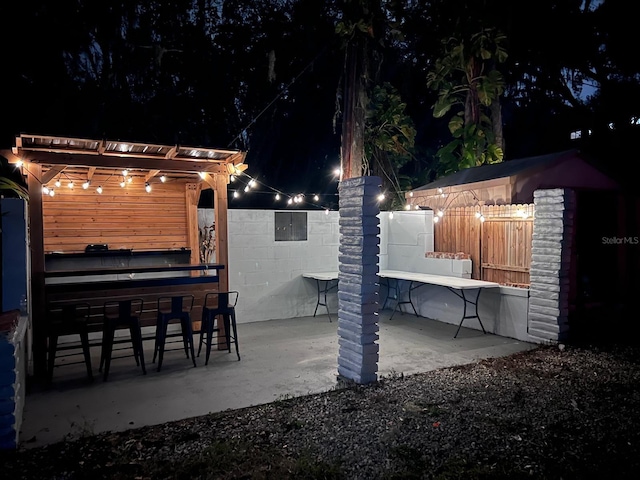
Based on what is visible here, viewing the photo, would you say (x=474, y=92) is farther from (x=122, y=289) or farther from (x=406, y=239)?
(x=122, y=289)

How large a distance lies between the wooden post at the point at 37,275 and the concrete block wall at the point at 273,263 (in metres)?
3.19

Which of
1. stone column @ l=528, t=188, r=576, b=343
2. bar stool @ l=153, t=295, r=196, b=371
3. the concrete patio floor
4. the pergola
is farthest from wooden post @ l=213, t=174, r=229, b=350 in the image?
stone column @ l=528, t=188, r=576, b=343

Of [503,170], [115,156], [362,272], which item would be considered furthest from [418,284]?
[115,156]

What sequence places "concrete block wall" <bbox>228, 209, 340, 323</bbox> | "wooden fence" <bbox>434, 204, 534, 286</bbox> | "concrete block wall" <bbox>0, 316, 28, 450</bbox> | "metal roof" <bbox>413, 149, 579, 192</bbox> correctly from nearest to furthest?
"concrete block wall" <bbox>0, 316, 28, 450</bbox>
"metal roof" <bbox>413, 149, 579, 192</bbox>
"wooden fence" <bbox>434, 204, 534, 286</bbox>
"concrete block wall" <bbox>228, 209, 340, 323</bbox>

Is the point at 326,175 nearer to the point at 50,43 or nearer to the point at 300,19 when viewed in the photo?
the point at 300,19

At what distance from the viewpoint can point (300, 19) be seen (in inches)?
520

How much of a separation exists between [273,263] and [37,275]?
12.9ft

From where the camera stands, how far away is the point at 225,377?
521cm

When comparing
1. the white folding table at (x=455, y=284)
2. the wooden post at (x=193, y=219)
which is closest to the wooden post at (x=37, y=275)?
the wooden post at (x=193, y=219)

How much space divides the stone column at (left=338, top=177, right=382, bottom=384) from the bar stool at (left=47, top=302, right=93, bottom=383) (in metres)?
2.78

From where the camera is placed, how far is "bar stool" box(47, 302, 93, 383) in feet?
15.8

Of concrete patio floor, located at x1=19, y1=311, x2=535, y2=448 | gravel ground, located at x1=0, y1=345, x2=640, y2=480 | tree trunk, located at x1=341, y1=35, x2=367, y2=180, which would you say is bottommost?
concrete patio floor, located at x1=19, y1=311, x2=535, y2=448

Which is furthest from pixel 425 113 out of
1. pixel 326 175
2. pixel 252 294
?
pixel 252 294

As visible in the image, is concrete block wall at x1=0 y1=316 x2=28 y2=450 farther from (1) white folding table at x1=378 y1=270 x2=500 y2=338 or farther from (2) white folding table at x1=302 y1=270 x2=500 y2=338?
(1) white folding table at x1=378 y1=270 x2=500 y2=338
